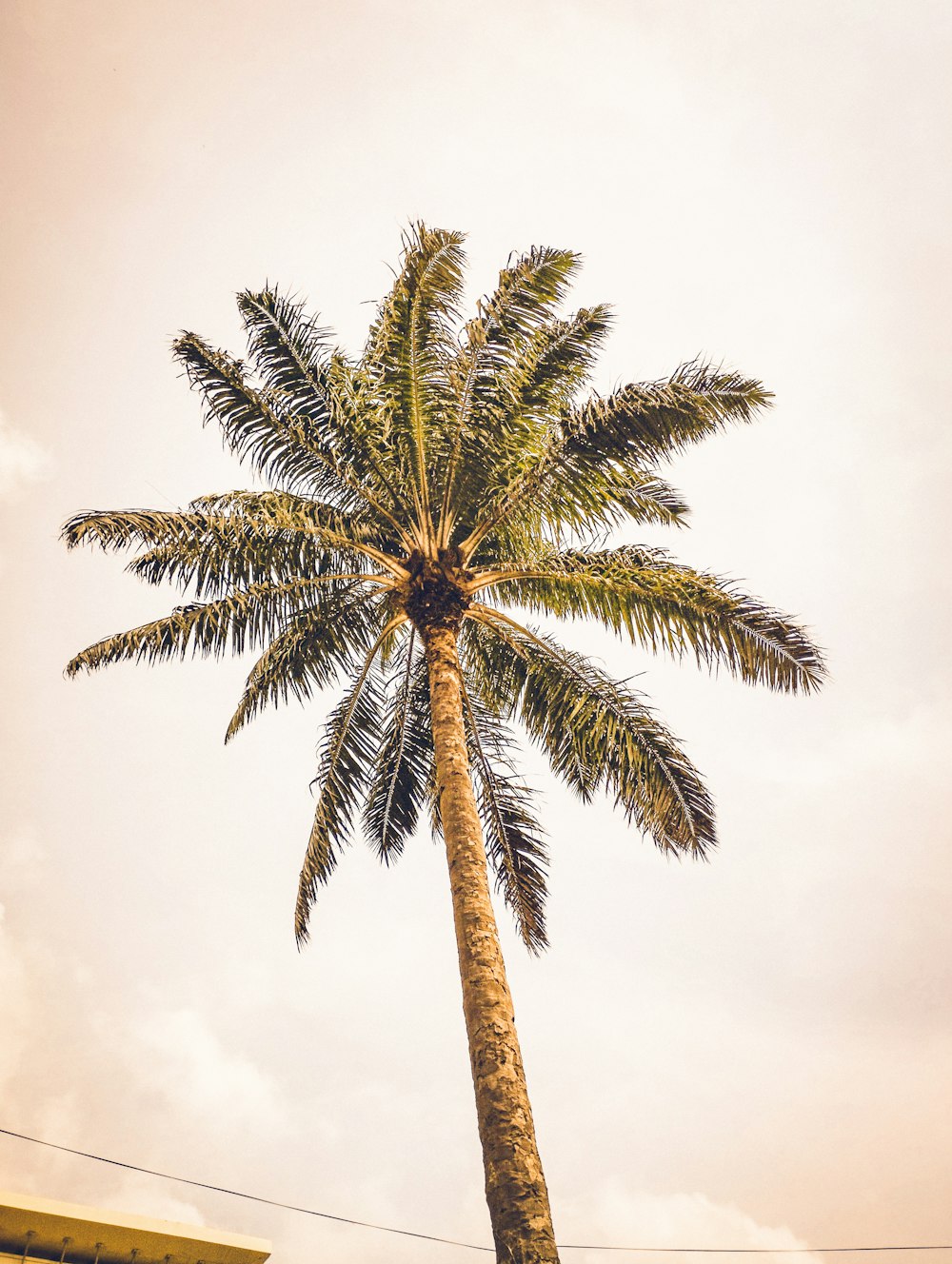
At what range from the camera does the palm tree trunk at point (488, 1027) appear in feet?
17.8

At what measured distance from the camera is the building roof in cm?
930

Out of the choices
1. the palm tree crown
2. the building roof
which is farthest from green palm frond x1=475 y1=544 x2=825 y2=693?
the building roof

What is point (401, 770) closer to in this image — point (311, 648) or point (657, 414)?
point (311, 648)

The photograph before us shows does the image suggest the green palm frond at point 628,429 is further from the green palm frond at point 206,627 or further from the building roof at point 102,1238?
the building roof at point 102,1238

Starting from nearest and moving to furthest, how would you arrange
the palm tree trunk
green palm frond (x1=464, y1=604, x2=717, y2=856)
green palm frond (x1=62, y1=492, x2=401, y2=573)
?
the palm tree trunk, green palm frond (x1=62, y1=492, x2=401, y2=573), green palm frond (x1=464, y1=604, x2=717, y2=856)

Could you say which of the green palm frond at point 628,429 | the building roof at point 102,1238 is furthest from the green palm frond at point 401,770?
the building roof at point 102,1238

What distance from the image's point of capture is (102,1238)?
976cm

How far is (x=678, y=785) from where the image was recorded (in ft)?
32.9

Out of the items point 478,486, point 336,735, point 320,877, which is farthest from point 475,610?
point 320,877

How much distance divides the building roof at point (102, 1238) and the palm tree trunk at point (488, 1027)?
20.4ft

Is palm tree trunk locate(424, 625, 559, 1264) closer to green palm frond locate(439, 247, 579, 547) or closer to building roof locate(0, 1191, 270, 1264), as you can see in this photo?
green palm frond locate(439, 247, 579, 547)

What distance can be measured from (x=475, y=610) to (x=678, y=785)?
3.08 m

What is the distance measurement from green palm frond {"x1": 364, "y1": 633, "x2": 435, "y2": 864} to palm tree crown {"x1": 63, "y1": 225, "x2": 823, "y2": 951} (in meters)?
0.38

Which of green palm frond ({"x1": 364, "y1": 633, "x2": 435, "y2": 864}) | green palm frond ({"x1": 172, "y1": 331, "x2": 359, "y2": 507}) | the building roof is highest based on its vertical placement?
green palm frond ({"x1": 172, "y1": 331, "x2": 359, "y2": 507})
